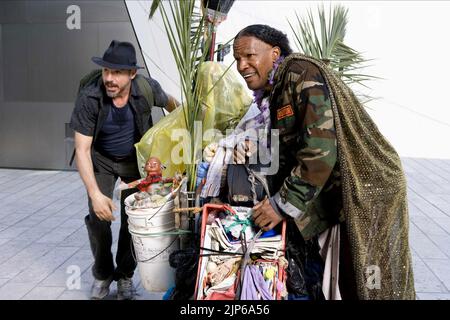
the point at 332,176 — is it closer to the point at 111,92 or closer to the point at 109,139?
the point at 111,92

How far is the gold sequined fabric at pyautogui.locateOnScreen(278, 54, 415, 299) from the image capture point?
2.39 metres

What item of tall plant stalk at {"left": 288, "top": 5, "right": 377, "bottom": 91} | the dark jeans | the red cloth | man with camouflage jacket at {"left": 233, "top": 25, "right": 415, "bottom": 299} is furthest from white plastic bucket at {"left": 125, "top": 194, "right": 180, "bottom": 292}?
tall plant stalk at {"left": 288, "top": 5, "right": 377, "bottom": 91}

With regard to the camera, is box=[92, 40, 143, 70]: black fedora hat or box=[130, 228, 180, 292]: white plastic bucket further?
box=[92, 40, 143, 70]: black fedora hat

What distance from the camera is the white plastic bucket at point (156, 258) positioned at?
2824mm

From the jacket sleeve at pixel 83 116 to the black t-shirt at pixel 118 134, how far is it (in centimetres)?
13

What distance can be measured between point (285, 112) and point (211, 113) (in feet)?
2.26

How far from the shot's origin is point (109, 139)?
351cm

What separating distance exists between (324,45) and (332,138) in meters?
3.34

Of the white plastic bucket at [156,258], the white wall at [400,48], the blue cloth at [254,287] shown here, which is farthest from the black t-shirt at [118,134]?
the white wall at [400,48]

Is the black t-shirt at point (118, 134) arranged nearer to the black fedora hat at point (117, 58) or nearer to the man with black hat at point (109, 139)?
the man with black hat at point (109, 139)

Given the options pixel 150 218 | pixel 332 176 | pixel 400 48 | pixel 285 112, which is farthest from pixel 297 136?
pixel 400 48

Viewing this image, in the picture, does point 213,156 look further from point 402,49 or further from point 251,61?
point 402,49

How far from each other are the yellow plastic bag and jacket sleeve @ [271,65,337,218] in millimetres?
720

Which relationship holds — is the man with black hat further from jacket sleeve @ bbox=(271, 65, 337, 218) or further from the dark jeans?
jacket sleeve @ bbox=(271, 65, 337, 218)
